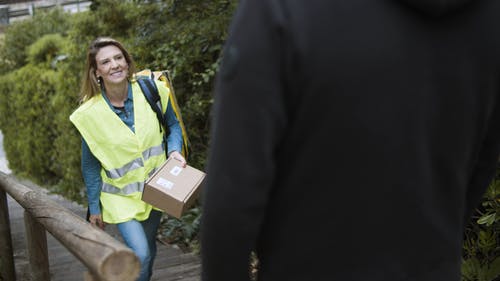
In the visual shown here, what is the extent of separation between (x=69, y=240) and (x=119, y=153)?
3.78 feet

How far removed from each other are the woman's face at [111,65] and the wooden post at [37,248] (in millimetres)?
1040

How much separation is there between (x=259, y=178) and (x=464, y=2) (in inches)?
22.2

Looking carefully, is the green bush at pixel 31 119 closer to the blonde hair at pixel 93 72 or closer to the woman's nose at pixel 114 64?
the blonde hair at pixel 93 72

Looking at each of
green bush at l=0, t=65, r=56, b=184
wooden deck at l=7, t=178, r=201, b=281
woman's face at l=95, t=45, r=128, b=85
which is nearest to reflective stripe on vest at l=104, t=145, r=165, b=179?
woman's face at l=95, t=45, r=128, b=85

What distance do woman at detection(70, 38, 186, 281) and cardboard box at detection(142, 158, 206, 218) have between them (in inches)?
4.2

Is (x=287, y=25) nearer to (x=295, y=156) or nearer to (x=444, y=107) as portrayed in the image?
(x=295, y=156)

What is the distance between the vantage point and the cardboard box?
3.25 meters

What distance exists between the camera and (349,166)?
1.24 meters

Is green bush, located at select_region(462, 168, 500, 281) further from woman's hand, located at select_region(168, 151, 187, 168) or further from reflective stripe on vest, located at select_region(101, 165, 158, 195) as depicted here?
reflective stripe on vest, located at select_region(101, 165, 158, 195)

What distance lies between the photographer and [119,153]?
357 cm

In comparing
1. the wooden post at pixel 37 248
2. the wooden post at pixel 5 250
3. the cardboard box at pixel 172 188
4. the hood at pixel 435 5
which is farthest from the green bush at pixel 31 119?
the hood at pixel 435 5

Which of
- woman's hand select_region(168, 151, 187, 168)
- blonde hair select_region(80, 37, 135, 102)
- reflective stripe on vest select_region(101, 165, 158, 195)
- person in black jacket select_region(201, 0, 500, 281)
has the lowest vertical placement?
reflective stripe on vest select_region(101, 165, 158, 195)

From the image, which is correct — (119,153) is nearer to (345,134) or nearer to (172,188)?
(172,188)

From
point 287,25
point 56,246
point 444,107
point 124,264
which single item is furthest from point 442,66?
point 56,246
